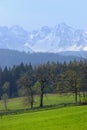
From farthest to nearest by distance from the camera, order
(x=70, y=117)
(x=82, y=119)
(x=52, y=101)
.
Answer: (x=52, y=101) → (x=70, y=117) → (x=82, y=119)

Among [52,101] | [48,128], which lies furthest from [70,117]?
[52,101]

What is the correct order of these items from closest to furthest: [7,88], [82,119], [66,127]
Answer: [66,127] → [82,119] → [7,88]

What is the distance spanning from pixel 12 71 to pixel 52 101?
203 ft

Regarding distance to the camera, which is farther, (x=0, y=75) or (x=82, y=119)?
(x=0, y=75)

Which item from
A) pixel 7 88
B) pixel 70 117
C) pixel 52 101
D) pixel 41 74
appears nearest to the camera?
pixel 70 117

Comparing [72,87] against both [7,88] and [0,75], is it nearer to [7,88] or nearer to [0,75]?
[7,88]

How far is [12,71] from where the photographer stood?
19825 cm

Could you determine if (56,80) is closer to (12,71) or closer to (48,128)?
(12,71)

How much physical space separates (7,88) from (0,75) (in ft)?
53.1

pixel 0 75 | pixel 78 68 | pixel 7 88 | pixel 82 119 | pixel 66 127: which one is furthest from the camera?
pixel 0 75

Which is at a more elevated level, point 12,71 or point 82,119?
point 12,71

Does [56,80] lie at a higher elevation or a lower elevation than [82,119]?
higher

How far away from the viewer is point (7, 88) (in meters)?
178

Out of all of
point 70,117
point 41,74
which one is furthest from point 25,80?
point 70,117
